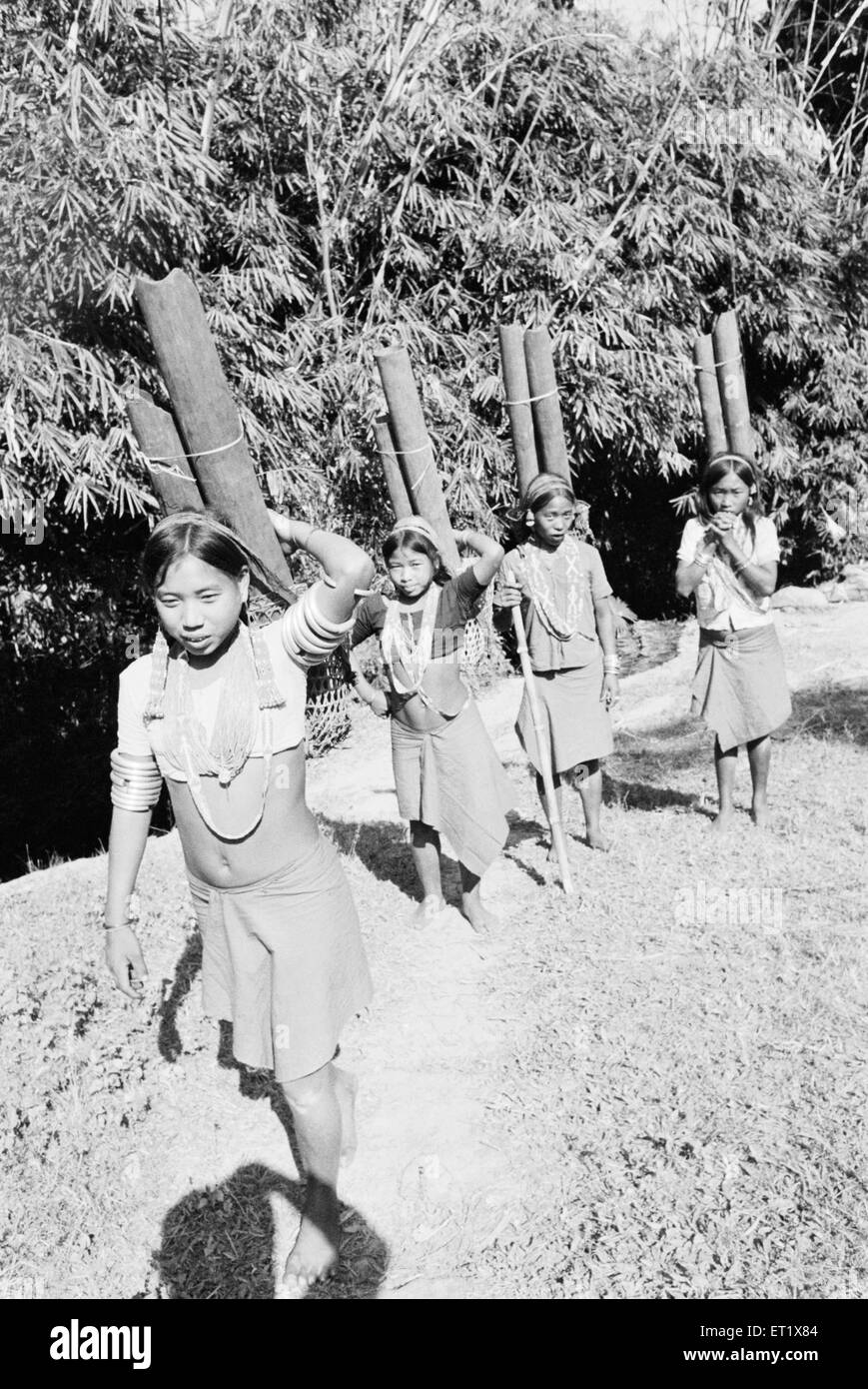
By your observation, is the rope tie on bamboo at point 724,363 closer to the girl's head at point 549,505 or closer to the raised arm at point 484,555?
the girl's head at point 549,505

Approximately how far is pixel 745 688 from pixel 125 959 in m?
3.46

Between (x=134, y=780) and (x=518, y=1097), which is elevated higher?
(x=134, y=780)

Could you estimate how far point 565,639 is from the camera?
4.78m

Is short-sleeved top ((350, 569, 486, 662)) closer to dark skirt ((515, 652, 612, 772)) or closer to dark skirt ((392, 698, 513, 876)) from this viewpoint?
dark skirt ((392, 698, 513, 876))

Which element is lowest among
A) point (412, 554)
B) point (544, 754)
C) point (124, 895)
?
point (124, 895)

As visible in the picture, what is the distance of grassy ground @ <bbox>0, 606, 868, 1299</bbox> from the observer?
8.24 feet

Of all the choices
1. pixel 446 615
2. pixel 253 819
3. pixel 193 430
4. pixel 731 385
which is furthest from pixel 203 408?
pixel 731 385

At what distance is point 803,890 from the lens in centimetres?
439

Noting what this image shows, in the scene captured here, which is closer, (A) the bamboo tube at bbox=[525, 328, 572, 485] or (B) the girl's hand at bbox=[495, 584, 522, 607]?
(A) the bamboo tube at bbox=[525, 328, 572, 485]

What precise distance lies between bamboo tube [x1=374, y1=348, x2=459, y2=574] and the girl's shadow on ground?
229 centimetres

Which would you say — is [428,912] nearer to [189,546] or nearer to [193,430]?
[193,430]

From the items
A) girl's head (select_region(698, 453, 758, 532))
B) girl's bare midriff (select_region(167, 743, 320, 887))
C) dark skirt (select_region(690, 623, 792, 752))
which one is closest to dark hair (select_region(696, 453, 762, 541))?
girl's head (select_region(698, 453, 758, 532))
